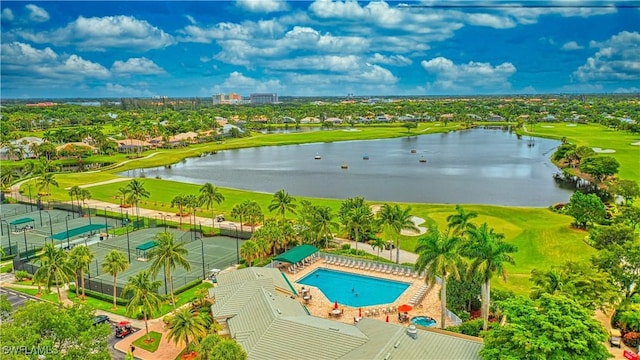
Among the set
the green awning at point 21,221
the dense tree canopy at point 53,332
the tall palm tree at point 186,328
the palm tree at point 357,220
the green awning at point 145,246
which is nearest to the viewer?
the dense tree canopy at point 53,332

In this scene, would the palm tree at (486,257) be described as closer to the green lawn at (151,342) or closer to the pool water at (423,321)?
the pool water at (423,321)

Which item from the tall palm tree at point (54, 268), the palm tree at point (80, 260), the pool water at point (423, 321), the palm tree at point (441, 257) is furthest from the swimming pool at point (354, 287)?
the tall palm tree at point (54, 268)

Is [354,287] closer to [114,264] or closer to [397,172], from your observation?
[114,264]

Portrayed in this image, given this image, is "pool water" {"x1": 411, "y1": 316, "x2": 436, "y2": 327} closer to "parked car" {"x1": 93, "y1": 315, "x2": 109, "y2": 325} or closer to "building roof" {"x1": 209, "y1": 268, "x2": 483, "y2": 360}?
"building roof" {"x1": 209, "y1": 268, "x2": 483, "y2": 360}

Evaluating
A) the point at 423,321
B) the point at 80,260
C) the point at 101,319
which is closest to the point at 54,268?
the point at 80,260

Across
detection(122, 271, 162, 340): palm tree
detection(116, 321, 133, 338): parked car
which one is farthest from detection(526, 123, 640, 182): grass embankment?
detection(116, 321, 133, 338): parked car

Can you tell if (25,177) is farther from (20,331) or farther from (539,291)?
(539,291)
